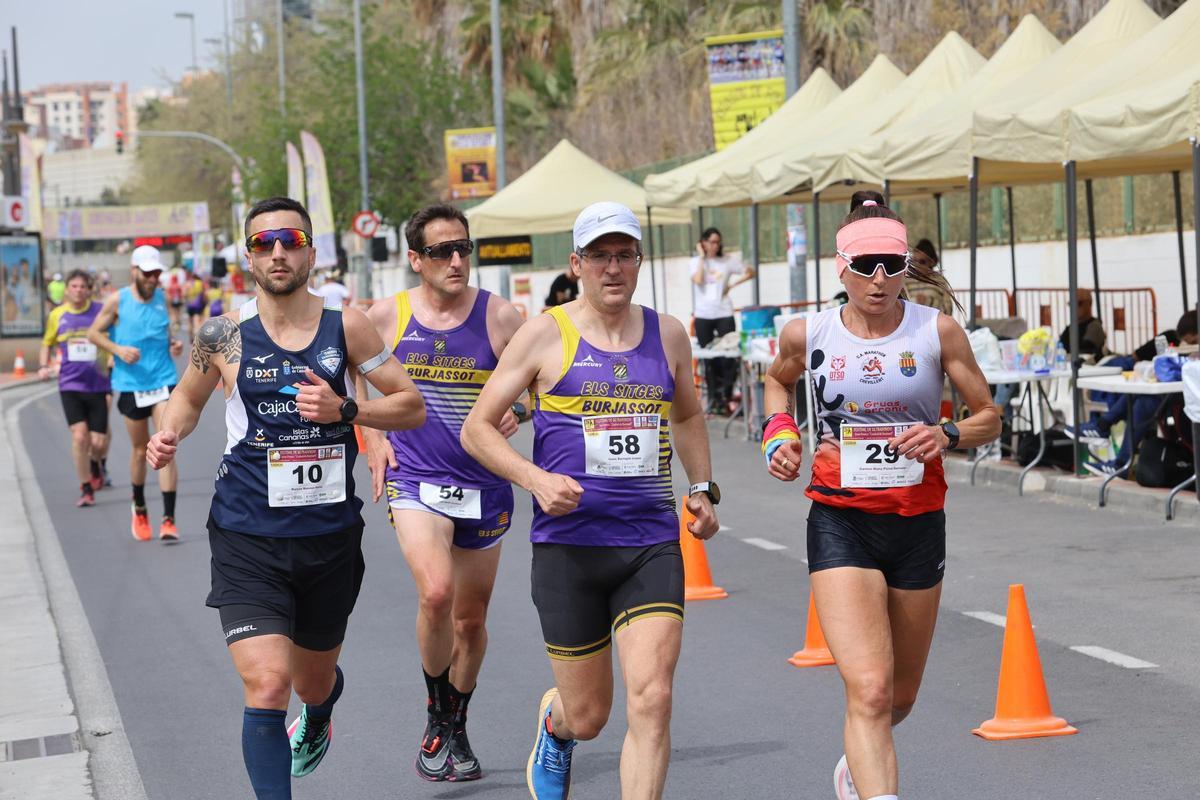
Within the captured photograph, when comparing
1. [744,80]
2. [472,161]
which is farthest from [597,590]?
[472,161]

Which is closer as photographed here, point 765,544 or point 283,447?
point 283,447

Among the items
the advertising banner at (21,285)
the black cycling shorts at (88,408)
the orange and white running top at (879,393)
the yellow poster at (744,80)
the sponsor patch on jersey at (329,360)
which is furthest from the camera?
the advertising banner at (21,285)

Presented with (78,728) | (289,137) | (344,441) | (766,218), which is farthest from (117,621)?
(289,137)

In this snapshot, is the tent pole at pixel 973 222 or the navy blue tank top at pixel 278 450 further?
the tent pole at pixel 973 222

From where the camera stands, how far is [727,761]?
6703mm

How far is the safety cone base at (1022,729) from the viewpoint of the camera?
6879 millimetres

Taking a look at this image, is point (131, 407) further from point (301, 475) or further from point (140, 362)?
point (301, 475)

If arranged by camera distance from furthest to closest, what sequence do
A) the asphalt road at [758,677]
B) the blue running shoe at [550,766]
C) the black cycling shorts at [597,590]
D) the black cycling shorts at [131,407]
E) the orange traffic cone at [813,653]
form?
the black cycling shorts at [131,407]
the orange traffic cone at [813,653]
the asphalt road at [758,677]
the blue running shoe at [550,766]
the black cycling shorts at [597,590]

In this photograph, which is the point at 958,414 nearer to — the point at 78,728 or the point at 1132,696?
the point at 1132,696

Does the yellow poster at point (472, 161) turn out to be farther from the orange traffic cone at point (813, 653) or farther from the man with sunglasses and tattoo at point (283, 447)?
the man with sunglasses and tattoo at point (283, 447)

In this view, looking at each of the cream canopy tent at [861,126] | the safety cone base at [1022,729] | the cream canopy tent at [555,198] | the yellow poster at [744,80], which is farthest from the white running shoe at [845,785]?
the yellow poster at [744,80]

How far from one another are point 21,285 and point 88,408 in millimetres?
24029

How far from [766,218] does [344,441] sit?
28410 millimetres

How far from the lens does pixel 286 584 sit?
217 inches
